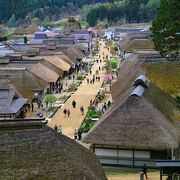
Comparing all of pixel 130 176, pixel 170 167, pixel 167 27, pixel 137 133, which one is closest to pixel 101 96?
pixel 167 27

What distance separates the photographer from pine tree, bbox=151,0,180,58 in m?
29.0

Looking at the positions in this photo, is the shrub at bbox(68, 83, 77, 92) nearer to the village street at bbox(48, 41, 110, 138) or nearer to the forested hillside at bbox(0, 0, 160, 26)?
the village street at bbox(48, 41, 110, 138)

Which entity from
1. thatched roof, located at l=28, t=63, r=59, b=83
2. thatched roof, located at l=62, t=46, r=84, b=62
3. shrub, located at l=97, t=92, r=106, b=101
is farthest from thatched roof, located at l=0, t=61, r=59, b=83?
thatched roof, located at l=62, t=46, r=84, b=62

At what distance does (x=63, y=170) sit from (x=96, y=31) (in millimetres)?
142817

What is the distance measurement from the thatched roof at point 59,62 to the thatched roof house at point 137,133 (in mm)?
37511

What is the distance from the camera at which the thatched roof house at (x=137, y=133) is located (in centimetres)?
2602

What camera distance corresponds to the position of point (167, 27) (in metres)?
29.3

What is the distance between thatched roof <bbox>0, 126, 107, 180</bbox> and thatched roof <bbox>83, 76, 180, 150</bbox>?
599 cm

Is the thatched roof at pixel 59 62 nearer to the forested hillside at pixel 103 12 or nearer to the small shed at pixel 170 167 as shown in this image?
the small shed at pixel 170 167

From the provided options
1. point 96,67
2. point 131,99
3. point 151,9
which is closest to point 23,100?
point 131,99

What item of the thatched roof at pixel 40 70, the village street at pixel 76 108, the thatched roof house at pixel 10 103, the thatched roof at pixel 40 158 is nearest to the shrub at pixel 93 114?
the village street at pixel 76 108

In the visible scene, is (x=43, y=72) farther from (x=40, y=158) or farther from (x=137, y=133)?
(x=40, y=158)

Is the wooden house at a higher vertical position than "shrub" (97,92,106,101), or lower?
higher

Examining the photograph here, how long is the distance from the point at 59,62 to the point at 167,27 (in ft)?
130
